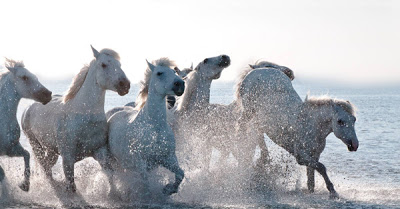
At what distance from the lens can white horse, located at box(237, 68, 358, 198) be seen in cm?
814

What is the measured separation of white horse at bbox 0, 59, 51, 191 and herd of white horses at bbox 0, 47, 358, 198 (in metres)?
0.01

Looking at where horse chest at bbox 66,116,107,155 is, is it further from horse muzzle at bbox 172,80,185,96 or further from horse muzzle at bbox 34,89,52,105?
horse muzzle at bbox 172,80,185,96

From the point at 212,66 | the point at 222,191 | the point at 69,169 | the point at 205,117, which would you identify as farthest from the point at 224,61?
the point at 69,169

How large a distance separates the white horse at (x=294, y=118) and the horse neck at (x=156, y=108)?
2.18 m

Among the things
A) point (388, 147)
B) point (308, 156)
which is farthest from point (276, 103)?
point (388, 147)

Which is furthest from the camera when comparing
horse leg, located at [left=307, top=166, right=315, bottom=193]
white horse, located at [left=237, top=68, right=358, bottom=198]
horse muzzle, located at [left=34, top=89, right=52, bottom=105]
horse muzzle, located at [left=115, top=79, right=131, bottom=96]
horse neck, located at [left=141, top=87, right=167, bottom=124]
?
horse leg, located at [left=307, top=166, right=315, bottom=193]

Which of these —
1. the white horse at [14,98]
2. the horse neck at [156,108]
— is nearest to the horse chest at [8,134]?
the white horse at [14,98]

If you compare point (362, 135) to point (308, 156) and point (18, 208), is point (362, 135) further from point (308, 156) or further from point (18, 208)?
point (18, 208)

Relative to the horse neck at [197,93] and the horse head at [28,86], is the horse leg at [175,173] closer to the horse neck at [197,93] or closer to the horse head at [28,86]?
the horse head at [28,86]

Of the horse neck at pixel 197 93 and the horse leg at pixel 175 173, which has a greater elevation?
the horse neck at pixel 197 93

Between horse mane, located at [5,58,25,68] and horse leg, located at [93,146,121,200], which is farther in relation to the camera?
horse mane, located at [5,58,25,68]

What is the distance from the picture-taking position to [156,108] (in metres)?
7.18

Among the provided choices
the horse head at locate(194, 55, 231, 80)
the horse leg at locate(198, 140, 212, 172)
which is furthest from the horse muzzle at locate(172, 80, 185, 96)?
the horse head at locate(194, 55, 231, 80)

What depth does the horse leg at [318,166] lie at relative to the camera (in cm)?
802
